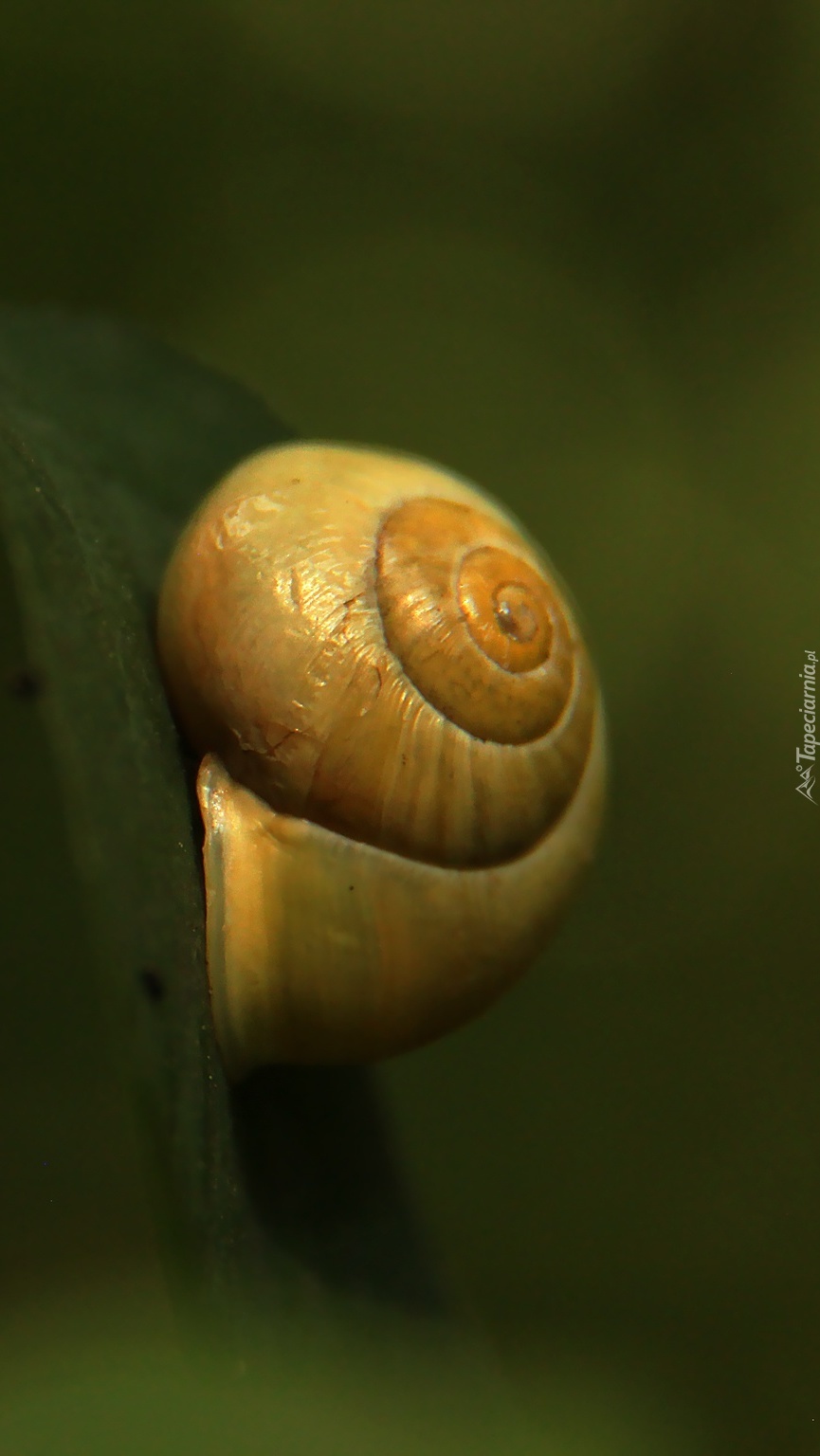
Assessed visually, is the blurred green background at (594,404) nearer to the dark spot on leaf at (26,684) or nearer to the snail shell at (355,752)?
the snail shell at (355,752)

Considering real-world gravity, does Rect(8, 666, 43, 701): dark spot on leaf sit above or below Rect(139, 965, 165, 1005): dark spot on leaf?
above

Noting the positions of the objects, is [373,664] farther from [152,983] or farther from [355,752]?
[152,983]

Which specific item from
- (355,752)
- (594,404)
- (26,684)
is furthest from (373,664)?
(594,404)

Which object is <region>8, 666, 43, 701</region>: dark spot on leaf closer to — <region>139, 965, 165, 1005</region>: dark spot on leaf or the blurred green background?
<region>139, 965, 165, 1005</region>: dark spot on leaf

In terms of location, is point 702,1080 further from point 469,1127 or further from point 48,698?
point 48,698

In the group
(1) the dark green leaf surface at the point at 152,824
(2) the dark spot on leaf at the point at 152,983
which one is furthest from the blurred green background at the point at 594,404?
(2) the dark spot on leaf at the point at 152,983

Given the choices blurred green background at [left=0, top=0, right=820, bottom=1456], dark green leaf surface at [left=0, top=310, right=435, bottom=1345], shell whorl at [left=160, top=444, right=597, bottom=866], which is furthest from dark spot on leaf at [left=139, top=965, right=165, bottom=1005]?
blurred green background at [left=0, top=0, right=820, bottom=1456]
